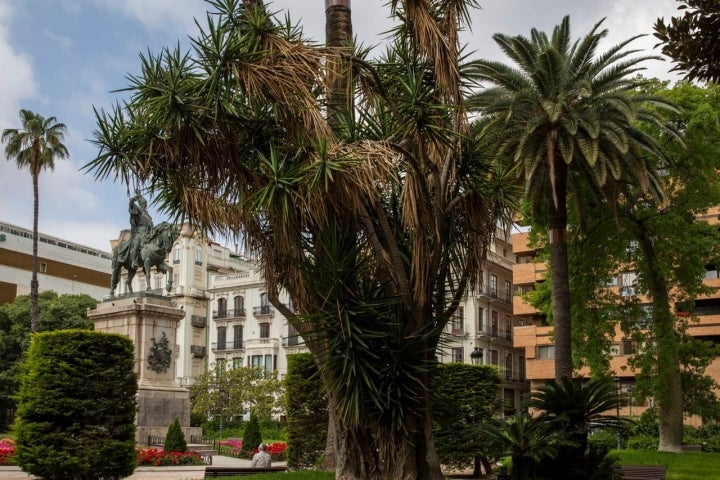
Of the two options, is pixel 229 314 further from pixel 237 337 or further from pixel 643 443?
pixel 643 443

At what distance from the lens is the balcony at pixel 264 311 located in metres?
71.8

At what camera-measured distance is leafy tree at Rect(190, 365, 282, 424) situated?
58.2 metres

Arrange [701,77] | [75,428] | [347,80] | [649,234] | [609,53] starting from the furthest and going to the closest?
[649,234] → [609,53] → [75,428] → [347,80] → [701,77]

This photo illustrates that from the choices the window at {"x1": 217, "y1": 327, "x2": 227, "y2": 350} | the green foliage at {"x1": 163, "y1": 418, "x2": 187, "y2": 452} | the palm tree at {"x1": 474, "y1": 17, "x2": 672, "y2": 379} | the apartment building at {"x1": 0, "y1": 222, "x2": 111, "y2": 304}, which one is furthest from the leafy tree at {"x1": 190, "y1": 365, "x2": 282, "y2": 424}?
the palm tree at {"x1": 474, "y1": 17, "x2": 672, "y2": 379}

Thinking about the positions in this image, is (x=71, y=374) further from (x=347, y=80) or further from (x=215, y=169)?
(x=347, y=80)

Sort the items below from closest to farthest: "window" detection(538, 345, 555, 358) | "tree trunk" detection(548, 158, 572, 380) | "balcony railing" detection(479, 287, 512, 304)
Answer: "tree trunk" detection(548, 158, 572, 380) < "window" detection(538, 345, 555, 358) < "balcony railing" detection(479, 287, 512, 304)

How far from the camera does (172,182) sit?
1366 cm

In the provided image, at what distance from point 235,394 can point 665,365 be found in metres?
36.8

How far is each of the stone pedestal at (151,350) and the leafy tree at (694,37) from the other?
75.0ft

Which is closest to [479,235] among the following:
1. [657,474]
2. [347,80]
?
[347,80]

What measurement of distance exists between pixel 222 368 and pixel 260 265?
5026 cm

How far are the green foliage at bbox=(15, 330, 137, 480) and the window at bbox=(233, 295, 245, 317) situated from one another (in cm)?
5680

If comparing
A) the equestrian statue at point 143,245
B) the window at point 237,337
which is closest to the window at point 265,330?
the window at point 237,337

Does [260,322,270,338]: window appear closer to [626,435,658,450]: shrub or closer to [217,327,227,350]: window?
[217,327,227,350]: window
